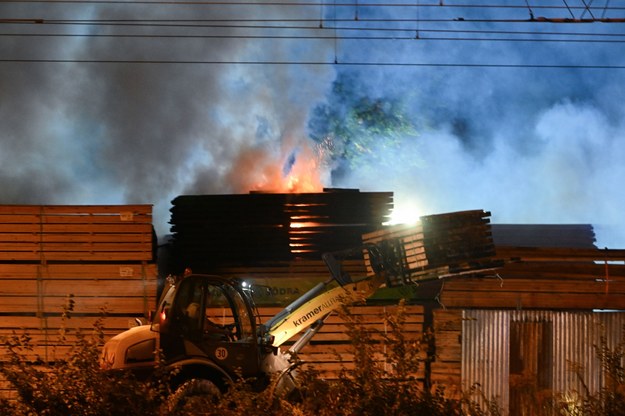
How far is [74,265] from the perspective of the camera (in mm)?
14430

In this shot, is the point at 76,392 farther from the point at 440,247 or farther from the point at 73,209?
the point at 73,209

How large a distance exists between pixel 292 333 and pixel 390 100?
15007mm

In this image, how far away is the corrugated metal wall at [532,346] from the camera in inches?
574

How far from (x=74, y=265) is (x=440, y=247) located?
255 inches

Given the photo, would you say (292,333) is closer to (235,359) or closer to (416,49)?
(235,359)

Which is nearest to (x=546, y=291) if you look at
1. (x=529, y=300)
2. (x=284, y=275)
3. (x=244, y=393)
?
(x=529, y=300)

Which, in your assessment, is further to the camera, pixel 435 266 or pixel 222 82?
pixel 222 82

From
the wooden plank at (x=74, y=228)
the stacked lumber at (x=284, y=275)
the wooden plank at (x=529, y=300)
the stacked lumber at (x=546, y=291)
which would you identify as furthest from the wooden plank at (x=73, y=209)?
the wooden plank at (x=529, y=300)

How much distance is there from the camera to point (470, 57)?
26.5 metres

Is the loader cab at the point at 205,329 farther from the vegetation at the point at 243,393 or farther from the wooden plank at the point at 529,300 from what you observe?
the wooden plank at the point at 529,300

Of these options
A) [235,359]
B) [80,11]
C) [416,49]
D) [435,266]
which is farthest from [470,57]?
[235,359]

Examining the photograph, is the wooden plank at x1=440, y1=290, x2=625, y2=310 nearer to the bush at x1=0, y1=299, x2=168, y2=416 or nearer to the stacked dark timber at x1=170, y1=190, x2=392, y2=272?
the stacked dark timber at x1=170, y1=190, x2=392, y2=272

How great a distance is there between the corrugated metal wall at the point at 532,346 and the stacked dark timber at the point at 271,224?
3.03 meters

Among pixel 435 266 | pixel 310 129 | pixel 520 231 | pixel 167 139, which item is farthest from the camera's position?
pixel 310 129
